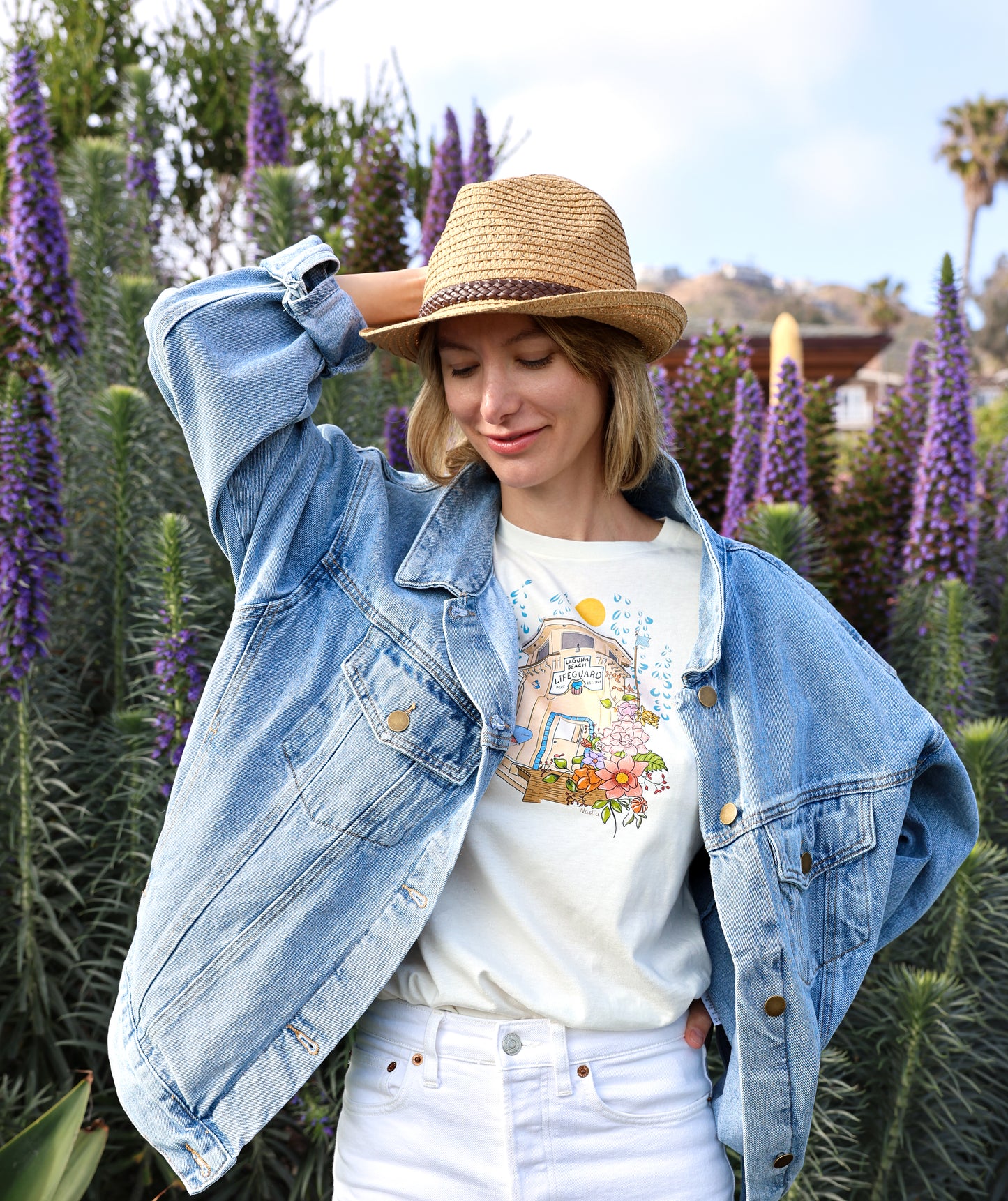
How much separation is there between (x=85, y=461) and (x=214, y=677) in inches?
89.2

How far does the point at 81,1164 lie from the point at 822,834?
66.6 inches

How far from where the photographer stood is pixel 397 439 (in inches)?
146

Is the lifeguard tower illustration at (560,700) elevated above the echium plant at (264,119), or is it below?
below

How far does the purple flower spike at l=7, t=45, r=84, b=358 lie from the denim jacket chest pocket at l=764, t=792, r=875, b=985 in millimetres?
3126

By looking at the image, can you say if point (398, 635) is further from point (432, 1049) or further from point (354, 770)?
point (432, 1049)

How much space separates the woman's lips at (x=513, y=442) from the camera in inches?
70.1

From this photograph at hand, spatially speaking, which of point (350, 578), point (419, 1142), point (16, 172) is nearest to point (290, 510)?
point (350, 578)

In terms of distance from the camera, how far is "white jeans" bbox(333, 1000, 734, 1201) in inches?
63.2

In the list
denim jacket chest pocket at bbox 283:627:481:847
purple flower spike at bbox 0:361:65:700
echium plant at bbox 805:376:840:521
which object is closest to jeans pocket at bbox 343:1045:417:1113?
denim jacket chest pocket at bbox 283:627:481:847

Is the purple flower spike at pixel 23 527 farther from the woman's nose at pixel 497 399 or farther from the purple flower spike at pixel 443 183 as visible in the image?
the purple flower spike at pixel 443 183

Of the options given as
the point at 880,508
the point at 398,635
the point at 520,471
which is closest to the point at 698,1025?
the point at 398,635

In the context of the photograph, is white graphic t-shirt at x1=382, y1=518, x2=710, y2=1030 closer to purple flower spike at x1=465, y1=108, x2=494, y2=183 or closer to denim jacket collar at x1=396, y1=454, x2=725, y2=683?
denim jacket collar at x1=396, y1=454, x2=725, y2=683

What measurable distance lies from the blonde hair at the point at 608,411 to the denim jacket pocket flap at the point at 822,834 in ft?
2.27

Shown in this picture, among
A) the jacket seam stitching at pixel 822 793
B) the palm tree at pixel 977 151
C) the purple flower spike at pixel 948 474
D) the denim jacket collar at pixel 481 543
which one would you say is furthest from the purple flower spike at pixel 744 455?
the palm tree at pixel 977 151
